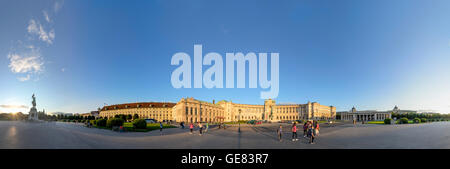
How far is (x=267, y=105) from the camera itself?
472 ft

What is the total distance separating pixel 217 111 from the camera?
11688cm

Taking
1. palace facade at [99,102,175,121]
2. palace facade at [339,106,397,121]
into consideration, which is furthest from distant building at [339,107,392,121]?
palace facade at [99,102,175,121]

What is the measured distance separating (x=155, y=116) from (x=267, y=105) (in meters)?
75.4

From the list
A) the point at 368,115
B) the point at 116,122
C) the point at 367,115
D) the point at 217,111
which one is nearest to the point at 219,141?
the point at 116,122

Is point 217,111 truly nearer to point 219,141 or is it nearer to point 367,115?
point 367,115

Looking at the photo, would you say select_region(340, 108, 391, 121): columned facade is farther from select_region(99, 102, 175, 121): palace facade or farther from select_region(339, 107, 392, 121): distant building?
select_region(99, 102, 175, 121): palace facade

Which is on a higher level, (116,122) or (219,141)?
(219,141)

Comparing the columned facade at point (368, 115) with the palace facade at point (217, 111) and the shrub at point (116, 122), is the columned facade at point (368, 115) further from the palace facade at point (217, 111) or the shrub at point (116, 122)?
the shrub at point (116, 122)

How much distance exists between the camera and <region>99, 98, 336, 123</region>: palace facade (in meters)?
92.6

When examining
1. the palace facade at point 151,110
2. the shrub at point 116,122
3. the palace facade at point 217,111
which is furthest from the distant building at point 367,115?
the shrub at point 116,122
